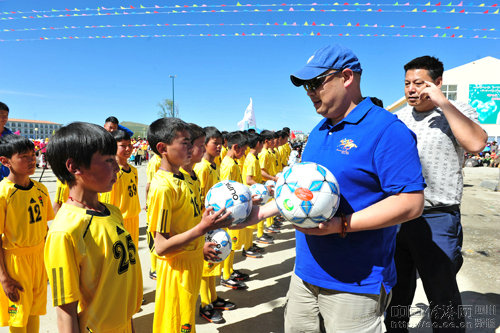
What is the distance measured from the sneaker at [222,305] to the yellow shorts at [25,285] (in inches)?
75.7

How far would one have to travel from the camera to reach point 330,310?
179 cm

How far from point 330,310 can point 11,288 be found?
2617 millimetres

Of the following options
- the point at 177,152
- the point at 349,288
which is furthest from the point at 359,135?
the point at 177,152

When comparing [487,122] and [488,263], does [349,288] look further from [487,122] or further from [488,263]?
[487,122]

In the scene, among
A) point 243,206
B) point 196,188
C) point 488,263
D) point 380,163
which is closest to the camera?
point 380,163

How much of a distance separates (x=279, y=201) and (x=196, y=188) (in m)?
1.38

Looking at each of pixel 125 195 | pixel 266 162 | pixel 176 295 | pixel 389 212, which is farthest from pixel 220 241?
pixel 266 162

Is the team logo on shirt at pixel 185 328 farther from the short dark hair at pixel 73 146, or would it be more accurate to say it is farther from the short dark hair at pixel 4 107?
the short dark hair at pixel 4 107

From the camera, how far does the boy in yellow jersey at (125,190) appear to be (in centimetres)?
399

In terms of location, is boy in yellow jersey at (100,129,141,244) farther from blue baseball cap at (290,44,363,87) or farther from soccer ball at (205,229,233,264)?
blue baseball cap at (290,44,363,87)

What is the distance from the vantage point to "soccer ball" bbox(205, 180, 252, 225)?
233cm

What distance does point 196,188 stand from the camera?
2.96 m

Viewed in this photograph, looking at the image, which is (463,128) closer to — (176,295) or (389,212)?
(389,212)

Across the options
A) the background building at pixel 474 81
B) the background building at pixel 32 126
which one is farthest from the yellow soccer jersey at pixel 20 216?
the background building at pixel 32 126
